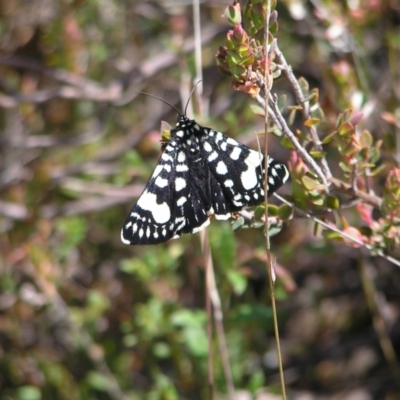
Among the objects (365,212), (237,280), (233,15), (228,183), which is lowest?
(237,280)

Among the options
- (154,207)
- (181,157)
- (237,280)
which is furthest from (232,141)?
(237,280)

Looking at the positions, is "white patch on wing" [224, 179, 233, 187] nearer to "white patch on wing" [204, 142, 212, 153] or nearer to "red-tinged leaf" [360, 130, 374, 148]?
"white patch on wing" [204, 142, 212, 153]

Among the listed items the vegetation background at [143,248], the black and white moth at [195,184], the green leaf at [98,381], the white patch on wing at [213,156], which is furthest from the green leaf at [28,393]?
the white patch on wing at [213,156]

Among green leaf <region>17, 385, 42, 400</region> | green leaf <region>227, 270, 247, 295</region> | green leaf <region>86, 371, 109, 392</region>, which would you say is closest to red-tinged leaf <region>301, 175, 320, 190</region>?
green leaf <region>227, 270, 247, 295</region>

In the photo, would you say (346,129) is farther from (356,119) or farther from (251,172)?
(251,172)

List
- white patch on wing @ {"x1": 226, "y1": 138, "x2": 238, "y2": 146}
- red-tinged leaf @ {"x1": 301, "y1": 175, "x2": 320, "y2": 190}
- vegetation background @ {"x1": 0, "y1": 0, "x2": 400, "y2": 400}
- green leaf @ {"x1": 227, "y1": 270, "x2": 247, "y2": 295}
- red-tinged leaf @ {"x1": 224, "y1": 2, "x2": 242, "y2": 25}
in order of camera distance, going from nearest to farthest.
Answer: red-tinged leaf @ {"x1": 224, "y1": 2, "x2": 242, "y2": 25}, red-tinged leaf @ {"x1": 301, "y1": 175, "x2": 320, "y2": 190}, white patch on wing @ {"x1": 226, "y1": 138, "x2": 238, "y2": 146}, green leaf @ {"x1": 227, "y1": 270, "x2": 247, "y2": 295}, vegetation background @ {"x1": 0, "y1": 0, "x2": 400, "y2": 400}

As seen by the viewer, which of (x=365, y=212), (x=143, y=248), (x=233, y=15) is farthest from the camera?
(x=143, y=248)

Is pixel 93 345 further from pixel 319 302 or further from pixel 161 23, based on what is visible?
pixel 161 23

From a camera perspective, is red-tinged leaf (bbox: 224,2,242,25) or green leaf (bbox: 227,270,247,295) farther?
green leaf (bbox: 227,270,247,295)
